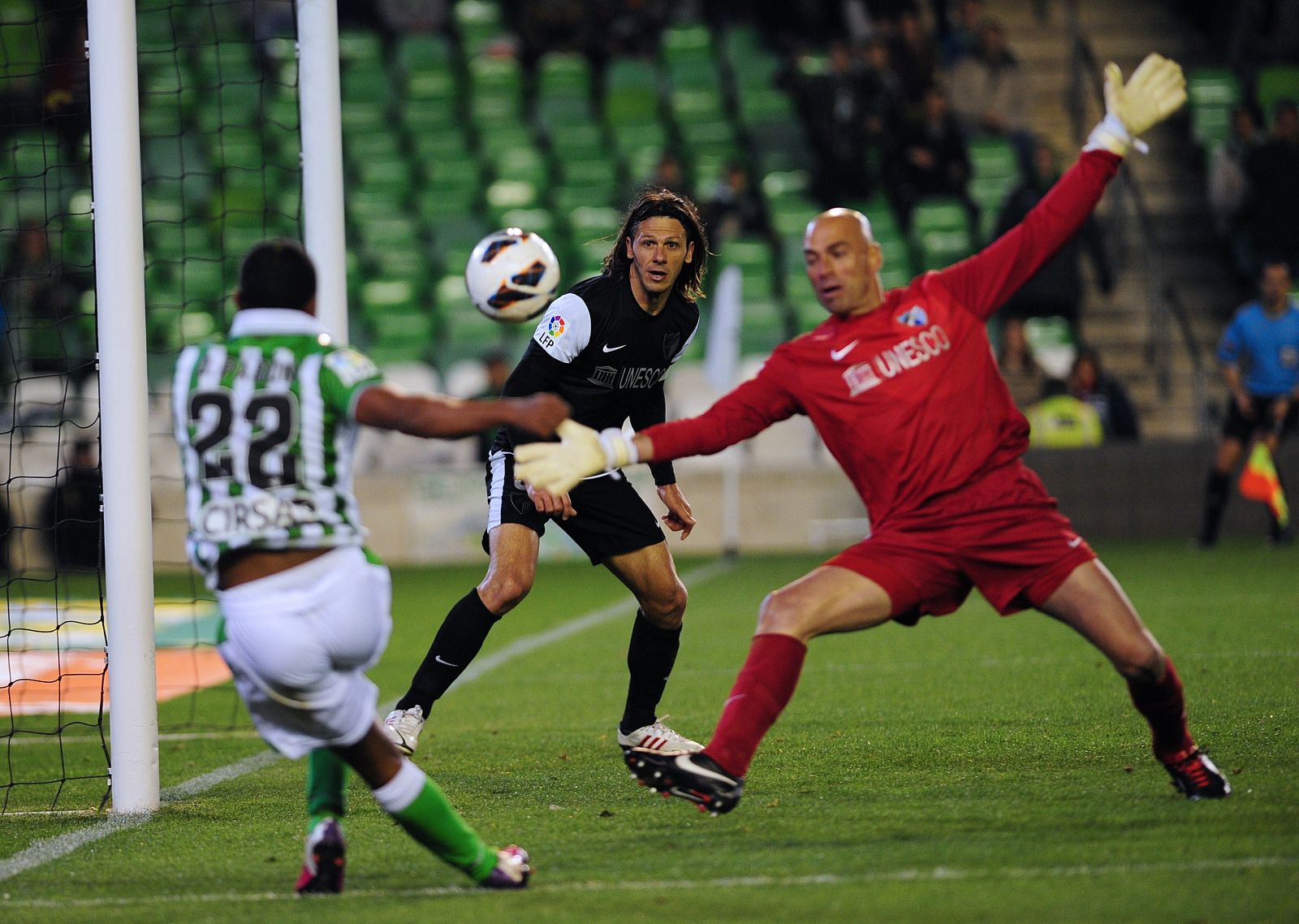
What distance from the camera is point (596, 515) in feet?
21.0

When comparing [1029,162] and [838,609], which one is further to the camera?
→ [1029,162]

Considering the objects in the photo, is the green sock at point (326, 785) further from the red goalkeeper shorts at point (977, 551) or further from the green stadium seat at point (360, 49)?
the green stadium seat at point (360, 49)

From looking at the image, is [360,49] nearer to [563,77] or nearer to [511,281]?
[563,77]

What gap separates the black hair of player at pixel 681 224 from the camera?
628 cm

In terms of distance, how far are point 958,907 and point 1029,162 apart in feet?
50.4

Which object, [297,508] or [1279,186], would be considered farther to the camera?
[1279,186]

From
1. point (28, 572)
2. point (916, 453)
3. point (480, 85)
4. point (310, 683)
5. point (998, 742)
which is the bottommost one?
point (28, 572)

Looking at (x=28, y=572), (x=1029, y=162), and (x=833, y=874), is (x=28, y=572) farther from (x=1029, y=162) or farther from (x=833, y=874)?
(x=833, y=874)

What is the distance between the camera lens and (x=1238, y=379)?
14.2 meters

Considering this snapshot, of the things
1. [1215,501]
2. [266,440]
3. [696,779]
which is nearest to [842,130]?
[1215,501]

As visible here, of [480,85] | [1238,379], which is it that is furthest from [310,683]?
[480,85]

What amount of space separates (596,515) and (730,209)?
12.2 m

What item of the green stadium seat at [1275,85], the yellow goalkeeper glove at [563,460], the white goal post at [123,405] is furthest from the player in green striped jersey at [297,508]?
the green stadium seat at [1275,85]

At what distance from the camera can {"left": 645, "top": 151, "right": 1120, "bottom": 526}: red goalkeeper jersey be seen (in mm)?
4906
